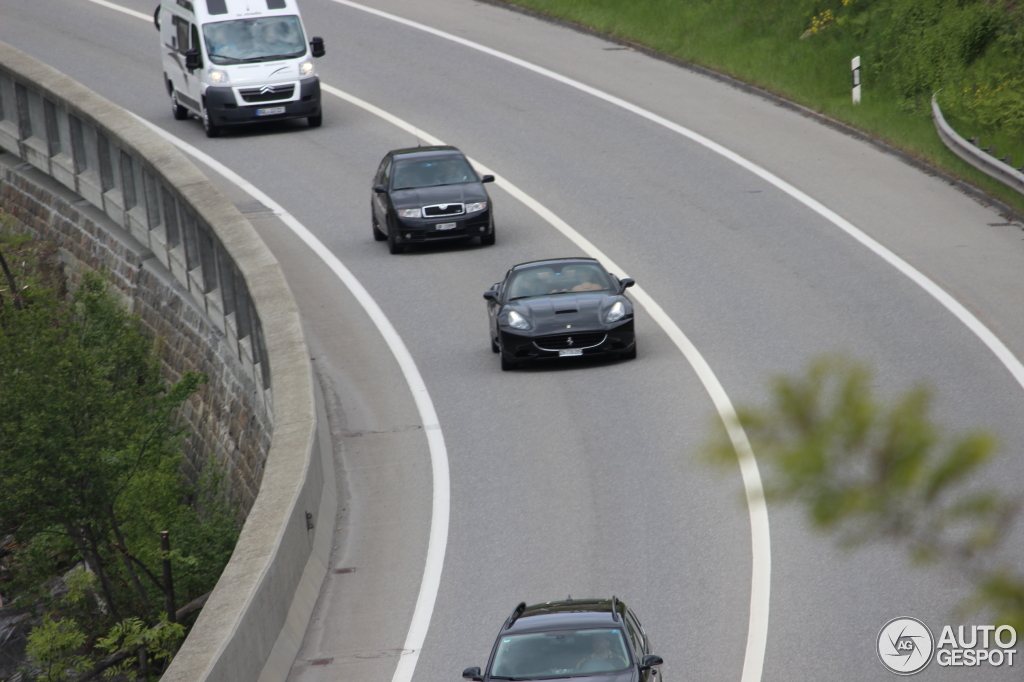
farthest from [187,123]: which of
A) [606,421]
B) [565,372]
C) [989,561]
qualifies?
[989,561]

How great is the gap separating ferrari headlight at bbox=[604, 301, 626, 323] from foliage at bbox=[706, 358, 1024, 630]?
16.1 meters

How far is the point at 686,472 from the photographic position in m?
15.6

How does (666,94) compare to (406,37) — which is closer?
(666,94)

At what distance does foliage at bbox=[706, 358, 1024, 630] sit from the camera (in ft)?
9.75

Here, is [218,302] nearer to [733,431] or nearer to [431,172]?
[431,172]

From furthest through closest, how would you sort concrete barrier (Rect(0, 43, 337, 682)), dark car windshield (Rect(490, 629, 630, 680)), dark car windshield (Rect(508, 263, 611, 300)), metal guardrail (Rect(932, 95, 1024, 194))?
metal guardrail (Rect(932, 95, 1024, 194)) < dark car windshield (Rect(508, 263, 611, 300)) < concrete barrier (Rect(0, 43, 337, 682)) < dark car windshield (Rect(490, 629, 630, 680))

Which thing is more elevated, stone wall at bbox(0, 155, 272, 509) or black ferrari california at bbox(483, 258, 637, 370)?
black ferrari california at bbox(483, 258, 637, 370)

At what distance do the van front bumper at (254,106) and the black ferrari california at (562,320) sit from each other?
42.2 feet

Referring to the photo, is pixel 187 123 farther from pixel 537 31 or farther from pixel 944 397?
pixel 944 397

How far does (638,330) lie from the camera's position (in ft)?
68.0

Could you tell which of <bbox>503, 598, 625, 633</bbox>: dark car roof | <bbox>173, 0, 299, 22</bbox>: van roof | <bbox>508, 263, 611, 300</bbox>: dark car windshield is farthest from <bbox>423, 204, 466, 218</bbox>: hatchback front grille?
<bbox>503, 598, 625, 633</bbox>: dark car roof

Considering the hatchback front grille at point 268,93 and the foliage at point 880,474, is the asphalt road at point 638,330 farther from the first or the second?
the hatchback front grille at point 268,93

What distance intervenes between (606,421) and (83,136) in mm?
15281

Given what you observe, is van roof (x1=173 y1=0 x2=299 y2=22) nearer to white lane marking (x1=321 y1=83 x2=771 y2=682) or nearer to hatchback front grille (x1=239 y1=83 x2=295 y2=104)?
hatchback front grille (x1=239 y1=83 x2=295 y2=104)
